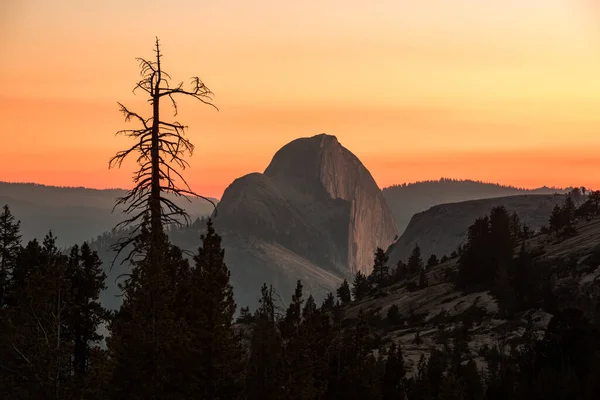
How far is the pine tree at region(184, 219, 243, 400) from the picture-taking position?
36.9 metres

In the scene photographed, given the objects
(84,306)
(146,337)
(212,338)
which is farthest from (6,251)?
(146,337)

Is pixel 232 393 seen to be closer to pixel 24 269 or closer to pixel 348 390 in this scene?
pixel 348 390

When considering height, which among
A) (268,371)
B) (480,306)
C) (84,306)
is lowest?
(268,371)

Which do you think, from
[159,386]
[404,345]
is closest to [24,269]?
[159,386]

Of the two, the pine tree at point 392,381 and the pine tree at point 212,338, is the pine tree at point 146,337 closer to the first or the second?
the pine tree at point 212,338

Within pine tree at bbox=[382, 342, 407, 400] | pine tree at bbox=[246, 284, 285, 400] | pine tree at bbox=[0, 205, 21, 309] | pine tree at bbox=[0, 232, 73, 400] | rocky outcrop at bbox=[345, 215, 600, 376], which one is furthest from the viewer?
rocky outcrop at bbox=[345, 215, 600, 376]

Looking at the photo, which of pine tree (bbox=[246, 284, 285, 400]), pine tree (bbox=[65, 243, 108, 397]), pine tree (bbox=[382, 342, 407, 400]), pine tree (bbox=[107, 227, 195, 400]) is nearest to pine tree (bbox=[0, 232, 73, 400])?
pine tree (bbox=[107, 227, 195, 400])

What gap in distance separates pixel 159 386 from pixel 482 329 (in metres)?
67.9

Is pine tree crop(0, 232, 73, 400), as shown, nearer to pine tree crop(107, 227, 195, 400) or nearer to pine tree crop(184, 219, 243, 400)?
pine tree crop(107, 227, 195, 400)

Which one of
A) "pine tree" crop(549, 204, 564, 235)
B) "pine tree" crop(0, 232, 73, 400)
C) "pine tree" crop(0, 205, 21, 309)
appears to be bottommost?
→ "pine tree" crop(0, 232, 73, 400)

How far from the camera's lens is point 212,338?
122ft

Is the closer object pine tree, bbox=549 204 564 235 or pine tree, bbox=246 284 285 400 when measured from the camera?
pine tree, bbox=246 284 285 400

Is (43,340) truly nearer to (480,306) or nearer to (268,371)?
(268,371)

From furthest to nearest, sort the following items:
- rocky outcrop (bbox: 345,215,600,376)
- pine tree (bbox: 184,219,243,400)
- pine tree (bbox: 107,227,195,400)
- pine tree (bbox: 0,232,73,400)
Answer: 1. rocky outcrop (bbox: 345,215,600,376)
2. pine tree (bbox: 184,219,243,400)
3. pine tree (bbox: 0,232,73,400)
4. pine tree (bbox: 107,227,195,400)
